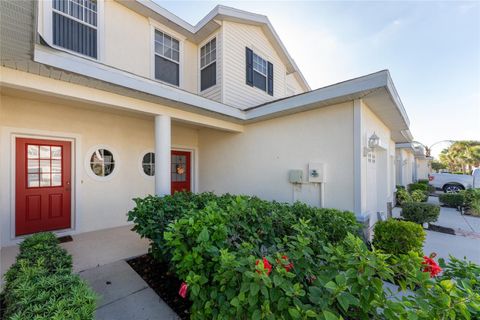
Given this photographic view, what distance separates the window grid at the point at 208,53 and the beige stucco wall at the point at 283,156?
229cm

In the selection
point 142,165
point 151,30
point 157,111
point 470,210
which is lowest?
point 470,210

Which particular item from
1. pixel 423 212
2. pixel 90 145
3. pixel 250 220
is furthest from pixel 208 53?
pixel 423 212

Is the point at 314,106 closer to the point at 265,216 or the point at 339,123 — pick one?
the point at 339,123

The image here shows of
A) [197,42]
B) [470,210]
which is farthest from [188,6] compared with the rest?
[470,210]

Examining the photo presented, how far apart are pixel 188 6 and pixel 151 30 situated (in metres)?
1.52

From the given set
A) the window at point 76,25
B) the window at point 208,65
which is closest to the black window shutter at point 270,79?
the window at point 208,65

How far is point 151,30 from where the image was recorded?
6.14 m

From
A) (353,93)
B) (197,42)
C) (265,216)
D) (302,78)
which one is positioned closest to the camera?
(265,216)

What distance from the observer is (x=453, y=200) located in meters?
9.01

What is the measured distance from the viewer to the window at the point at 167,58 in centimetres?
→ 637

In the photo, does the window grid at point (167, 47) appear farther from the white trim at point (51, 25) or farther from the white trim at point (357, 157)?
the white trim at point (357, 157)

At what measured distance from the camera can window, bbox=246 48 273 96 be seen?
7.26 metres

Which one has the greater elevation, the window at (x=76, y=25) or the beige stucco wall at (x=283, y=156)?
the window at (x=76, y=25)

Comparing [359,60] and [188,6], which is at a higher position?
[188,6]
